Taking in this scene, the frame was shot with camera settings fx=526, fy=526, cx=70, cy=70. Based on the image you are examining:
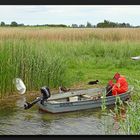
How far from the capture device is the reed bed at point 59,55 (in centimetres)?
915

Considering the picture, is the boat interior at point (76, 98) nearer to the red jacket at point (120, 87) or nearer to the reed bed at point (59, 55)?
the red jacket at point (120, 87)

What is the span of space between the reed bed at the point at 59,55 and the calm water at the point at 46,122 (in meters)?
0.63

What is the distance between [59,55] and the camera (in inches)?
409

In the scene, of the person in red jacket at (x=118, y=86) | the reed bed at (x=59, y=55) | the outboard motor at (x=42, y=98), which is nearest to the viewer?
the outboard motor at (x=42, y=98)

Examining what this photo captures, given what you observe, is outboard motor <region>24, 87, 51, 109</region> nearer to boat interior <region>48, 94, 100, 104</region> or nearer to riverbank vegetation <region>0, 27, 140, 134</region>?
boat interior <region>48, 94, 100, 104</region>

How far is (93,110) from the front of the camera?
851 cm

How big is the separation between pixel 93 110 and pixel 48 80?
1.71 metres

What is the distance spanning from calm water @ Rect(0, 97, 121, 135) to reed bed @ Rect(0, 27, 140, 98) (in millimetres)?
635

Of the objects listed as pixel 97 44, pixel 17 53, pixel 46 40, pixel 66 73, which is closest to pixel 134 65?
pixel 97 44

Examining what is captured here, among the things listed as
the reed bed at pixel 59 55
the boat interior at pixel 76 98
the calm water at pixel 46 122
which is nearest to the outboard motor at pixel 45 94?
the calm water at pixel 46 122

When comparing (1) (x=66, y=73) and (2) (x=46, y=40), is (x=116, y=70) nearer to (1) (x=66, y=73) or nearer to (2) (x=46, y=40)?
(1) (x=66, y=73)

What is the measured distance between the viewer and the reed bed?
30.0 feet

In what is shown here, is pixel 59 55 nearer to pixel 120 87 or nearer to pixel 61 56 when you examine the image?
pixel 61 56

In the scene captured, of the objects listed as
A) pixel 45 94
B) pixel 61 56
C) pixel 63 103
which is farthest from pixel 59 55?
pixel 63 103
